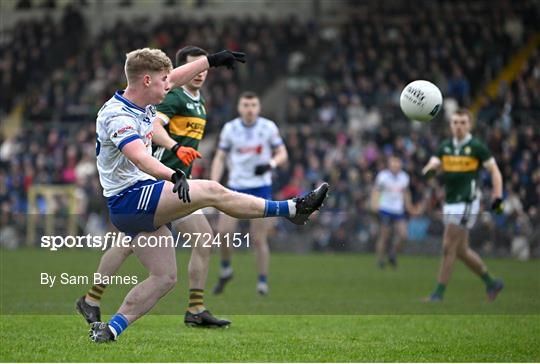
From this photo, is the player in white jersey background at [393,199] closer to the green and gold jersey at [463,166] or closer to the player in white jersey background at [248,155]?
the player in white jersey background at [248,155]

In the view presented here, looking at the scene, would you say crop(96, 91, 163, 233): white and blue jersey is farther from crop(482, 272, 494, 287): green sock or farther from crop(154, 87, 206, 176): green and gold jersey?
crop(482, 272, 494, 287): green sock

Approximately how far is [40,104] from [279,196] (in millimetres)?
9574

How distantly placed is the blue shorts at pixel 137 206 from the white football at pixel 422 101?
10.4 ft

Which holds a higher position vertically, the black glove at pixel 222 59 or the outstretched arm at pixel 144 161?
the black glove at pixel 222 59

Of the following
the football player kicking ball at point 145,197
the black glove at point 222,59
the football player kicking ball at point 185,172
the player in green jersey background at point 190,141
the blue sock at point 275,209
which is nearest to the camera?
the football player kicking ball at point 145,197

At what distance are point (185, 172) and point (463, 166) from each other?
15.2 ft

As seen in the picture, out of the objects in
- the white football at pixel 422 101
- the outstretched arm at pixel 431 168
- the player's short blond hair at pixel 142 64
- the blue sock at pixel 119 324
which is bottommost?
the blue sock at pixel 119 324

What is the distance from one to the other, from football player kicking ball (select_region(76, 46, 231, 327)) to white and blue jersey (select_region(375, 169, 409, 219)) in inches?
419

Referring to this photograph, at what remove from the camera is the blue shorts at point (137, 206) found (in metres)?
7.38

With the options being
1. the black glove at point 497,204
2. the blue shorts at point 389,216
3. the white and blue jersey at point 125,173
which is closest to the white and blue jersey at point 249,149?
the black glove at point 497,204

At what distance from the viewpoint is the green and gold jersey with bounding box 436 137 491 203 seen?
12.8 metres

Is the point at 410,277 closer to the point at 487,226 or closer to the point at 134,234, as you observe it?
the point at 487,226

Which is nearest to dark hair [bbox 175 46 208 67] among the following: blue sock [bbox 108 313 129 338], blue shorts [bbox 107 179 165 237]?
blue shorts [bbox 107 179 165 237]

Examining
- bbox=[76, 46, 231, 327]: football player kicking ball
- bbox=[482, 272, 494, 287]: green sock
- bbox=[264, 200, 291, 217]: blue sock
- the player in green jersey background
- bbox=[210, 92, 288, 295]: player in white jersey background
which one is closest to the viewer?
bbox=[264, 200, 291, 217]: blue sock
